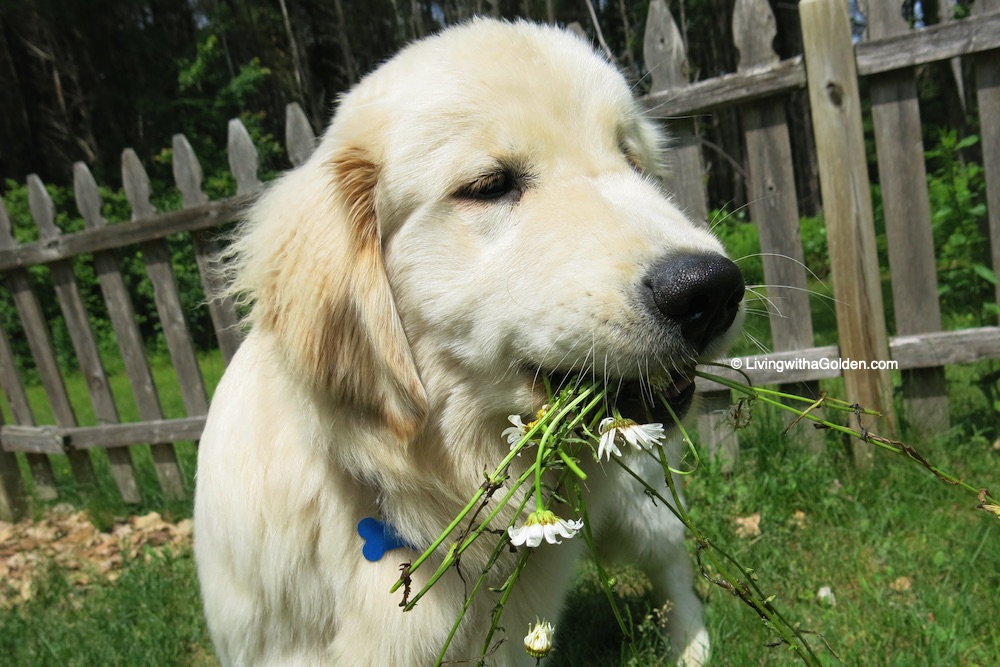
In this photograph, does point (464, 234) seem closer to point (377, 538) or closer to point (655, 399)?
point (655, 399)

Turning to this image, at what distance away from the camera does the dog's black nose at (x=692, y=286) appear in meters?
1.32

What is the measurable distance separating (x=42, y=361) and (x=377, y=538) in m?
4.37

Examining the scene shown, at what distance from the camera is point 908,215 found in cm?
343

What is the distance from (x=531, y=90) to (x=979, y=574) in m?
2.45

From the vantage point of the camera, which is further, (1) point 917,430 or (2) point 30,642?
(1) point 917,430

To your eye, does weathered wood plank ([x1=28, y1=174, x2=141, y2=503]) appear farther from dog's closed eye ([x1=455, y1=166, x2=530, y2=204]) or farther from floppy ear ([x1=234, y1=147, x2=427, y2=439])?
dog's closed eye ([x1=455, y1=166, x2=530, y2=204])

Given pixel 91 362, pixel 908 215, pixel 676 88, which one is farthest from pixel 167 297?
pixel 908 215

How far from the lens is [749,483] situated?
3387 millimetres

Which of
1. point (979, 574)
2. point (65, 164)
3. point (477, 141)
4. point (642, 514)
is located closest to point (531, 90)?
point (477, 141)

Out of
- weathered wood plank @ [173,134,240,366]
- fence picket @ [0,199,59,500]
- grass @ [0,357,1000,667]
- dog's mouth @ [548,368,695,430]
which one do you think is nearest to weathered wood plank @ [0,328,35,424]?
fence picket @ [0,199,59,500]

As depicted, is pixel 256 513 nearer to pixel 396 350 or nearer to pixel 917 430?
pixel 396 350

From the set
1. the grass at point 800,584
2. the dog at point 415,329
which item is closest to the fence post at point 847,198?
the grass at point 800,584

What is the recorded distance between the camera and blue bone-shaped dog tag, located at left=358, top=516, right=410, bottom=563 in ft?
5.71

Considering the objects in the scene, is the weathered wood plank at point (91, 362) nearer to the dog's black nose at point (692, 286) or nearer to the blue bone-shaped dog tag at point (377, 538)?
the blue bone-shaped dog tag at point (377, 538)
